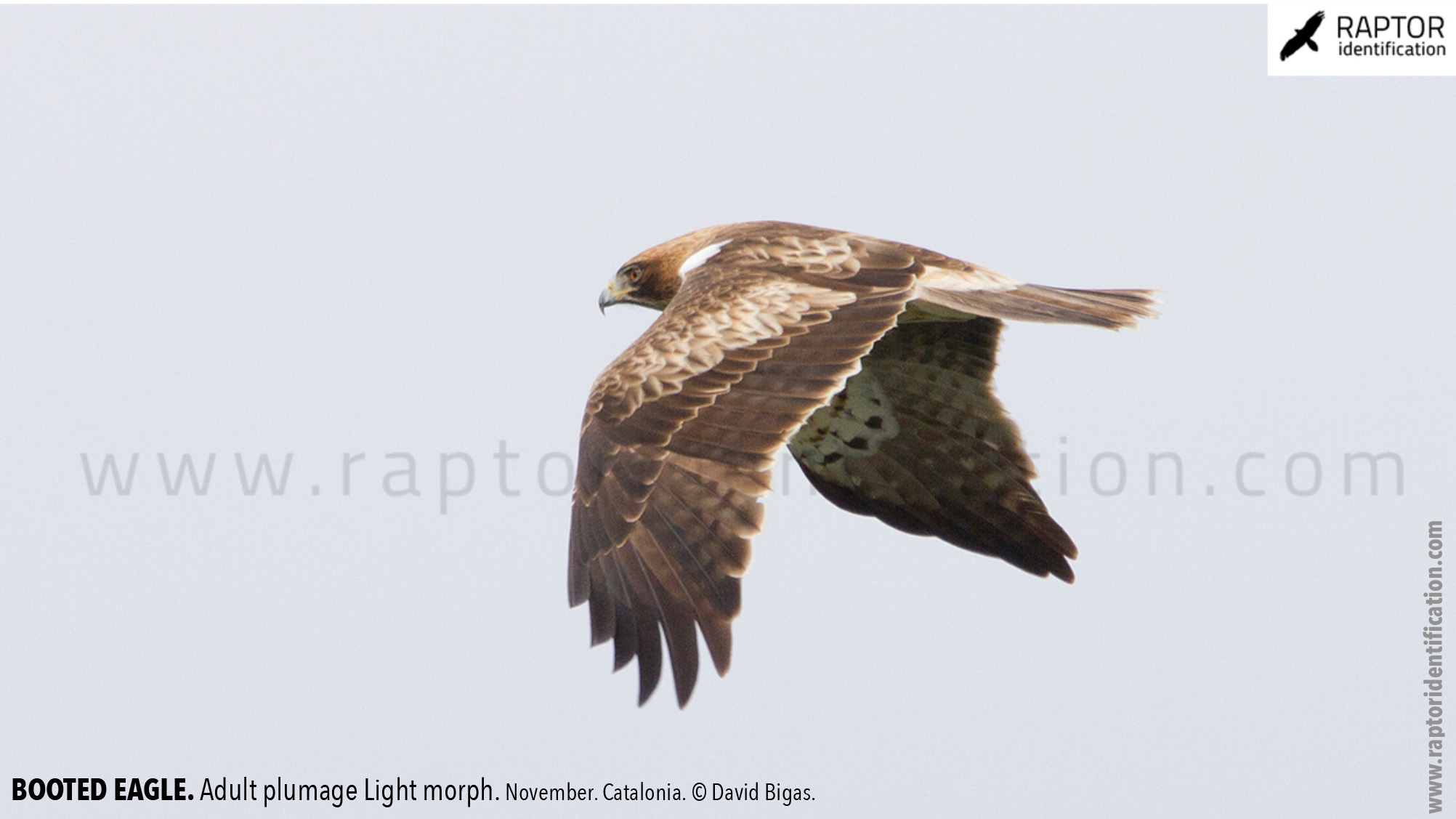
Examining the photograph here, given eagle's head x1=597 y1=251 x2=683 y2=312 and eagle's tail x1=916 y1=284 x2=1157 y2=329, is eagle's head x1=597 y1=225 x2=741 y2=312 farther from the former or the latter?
eagle's tail x1=916 y1=284 x2=1157 y2=329

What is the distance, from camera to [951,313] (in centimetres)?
776

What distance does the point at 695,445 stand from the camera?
6.00 metres

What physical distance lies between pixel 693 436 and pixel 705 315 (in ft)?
2.77

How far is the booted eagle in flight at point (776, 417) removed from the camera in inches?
227

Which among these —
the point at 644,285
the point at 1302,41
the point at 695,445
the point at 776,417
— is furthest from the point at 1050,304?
the point at 1302,41

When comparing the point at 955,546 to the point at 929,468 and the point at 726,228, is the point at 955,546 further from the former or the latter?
the point at 726,228

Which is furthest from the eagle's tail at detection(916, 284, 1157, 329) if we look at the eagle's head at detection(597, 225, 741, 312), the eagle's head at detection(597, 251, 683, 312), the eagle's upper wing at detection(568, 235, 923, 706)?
the eagle's head at detection(597, 251, 683, 312)

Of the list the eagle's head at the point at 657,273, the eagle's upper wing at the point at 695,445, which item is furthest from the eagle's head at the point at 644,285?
the eagle's upper wing at the point at 695,445

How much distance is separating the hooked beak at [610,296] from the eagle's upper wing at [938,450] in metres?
1.40

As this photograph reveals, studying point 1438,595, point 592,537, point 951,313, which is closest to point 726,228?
point 951,313

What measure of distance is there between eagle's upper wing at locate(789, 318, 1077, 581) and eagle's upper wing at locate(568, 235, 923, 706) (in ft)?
3.82

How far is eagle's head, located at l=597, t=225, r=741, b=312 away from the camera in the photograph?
826 centimetres

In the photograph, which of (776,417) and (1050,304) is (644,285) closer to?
(1050,304)

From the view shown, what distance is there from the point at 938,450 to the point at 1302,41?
3670mm
